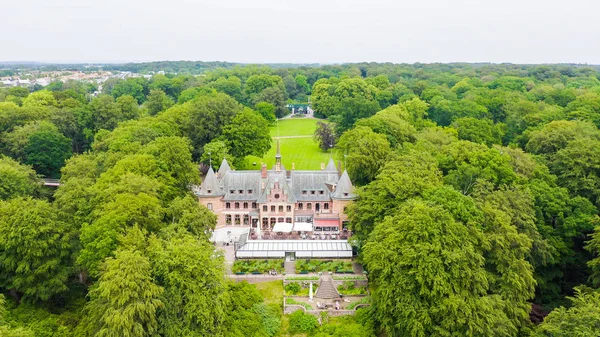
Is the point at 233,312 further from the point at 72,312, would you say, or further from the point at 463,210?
the point at 463,210

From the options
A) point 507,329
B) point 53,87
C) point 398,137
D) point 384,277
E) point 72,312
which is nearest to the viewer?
point 507,329

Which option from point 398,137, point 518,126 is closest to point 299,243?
point 398,137

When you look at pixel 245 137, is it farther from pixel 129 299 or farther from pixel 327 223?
pixel 129 299

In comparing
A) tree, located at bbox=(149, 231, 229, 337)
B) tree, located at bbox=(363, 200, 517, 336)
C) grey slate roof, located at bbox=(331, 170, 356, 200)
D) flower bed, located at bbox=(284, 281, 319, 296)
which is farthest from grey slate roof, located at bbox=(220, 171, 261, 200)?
tree, located at bbox=(363, 200, 517, 336)

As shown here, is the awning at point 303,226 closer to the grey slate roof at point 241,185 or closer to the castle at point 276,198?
the castle at point 276,198

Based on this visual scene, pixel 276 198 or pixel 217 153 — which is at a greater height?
pixel 217 153

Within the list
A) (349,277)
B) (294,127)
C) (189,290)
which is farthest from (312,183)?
(294,127)
